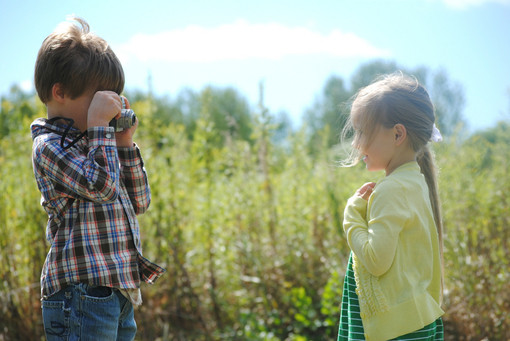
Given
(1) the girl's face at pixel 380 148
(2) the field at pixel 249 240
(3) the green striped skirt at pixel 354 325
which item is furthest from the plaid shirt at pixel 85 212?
(2) the field at pixel 249 240

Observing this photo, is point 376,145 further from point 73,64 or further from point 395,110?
point 73,64

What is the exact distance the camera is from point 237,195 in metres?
3.52

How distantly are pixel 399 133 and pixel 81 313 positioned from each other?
3.68 feet

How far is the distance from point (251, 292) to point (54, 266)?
2.08 m

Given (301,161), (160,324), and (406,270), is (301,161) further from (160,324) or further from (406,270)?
(406,270)

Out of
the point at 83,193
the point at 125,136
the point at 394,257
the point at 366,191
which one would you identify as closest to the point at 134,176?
the point at 125,136

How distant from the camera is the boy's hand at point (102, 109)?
1500 mm

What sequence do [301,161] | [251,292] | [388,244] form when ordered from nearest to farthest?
[388,244] → [251,292] → [301,161]

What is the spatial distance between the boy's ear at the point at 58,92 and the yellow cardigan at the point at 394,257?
0.97m

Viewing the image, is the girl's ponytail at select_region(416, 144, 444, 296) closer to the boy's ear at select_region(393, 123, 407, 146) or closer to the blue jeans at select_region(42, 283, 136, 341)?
the boy's ear at select_region(393, 123, 407, 146)

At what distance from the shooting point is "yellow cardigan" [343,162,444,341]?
152 centimetres

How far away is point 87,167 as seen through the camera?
1.44 meters

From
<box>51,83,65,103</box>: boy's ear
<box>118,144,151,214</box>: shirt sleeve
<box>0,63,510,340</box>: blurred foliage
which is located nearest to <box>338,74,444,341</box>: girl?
<box>118,144,151,214</box>: shirt sleeve

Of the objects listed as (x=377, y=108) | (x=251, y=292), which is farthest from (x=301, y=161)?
(x=377, y=108)
